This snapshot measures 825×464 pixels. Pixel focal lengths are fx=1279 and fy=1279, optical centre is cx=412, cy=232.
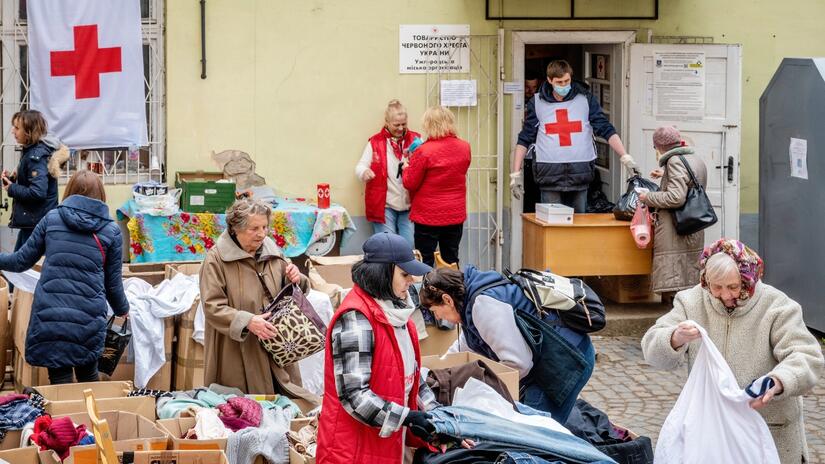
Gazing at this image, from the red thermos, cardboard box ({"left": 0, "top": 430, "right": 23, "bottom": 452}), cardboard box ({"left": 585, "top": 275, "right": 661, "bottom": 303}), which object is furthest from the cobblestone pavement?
cardboard box ({"left": 0, "top": 430, "right": 23, "bottom": 452})

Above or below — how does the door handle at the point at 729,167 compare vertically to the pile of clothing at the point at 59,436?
above

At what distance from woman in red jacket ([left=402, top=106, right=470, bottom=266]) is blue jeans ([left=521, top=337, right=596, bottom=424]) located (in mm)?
4624

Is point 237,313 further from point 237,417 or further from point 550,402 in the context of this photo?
point 550,402

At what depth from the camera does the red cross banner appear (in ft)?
35.4

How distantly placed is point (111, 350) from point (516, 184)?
4780 millimetres

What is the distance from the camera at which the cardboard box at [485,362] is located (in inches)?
232

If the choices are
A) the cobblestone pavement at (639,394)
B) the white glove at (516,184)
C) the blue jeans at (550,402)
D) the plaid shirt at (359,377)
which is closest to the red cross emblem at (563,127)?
the white glove at (516,184)

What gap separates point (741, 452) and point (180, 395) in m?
2.88

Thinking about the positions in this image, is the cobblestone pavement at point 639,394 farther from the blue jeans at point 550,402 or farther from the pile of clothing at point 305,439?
the pile of clothing at point 305,439

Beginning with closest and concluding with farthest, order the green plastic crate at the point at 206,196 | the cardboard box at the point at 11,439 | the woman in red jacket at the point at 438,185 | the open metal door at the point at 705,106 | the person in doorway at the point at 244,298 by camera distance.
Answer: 1. the cardboard box at the point at 11,439
2. the person in doorway at the point at 244,298
3. the woman in red jacket at the point at 438,185
4. the green plastic crate at the point at 206,196
5. the open metal door at the point at 705,106

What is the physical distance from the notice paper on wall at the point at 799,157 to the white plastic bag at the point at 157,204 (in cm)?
518

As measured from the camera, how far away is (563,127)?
37.0ft

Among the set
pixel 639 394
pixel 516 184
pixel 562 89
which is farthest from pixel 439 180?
pixel 639 394

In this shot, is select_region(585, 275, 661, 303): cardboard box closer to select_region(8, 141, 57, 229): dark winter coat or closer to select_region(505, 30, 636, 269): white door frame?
select_region(505, 30, 636, 269): white door frame
